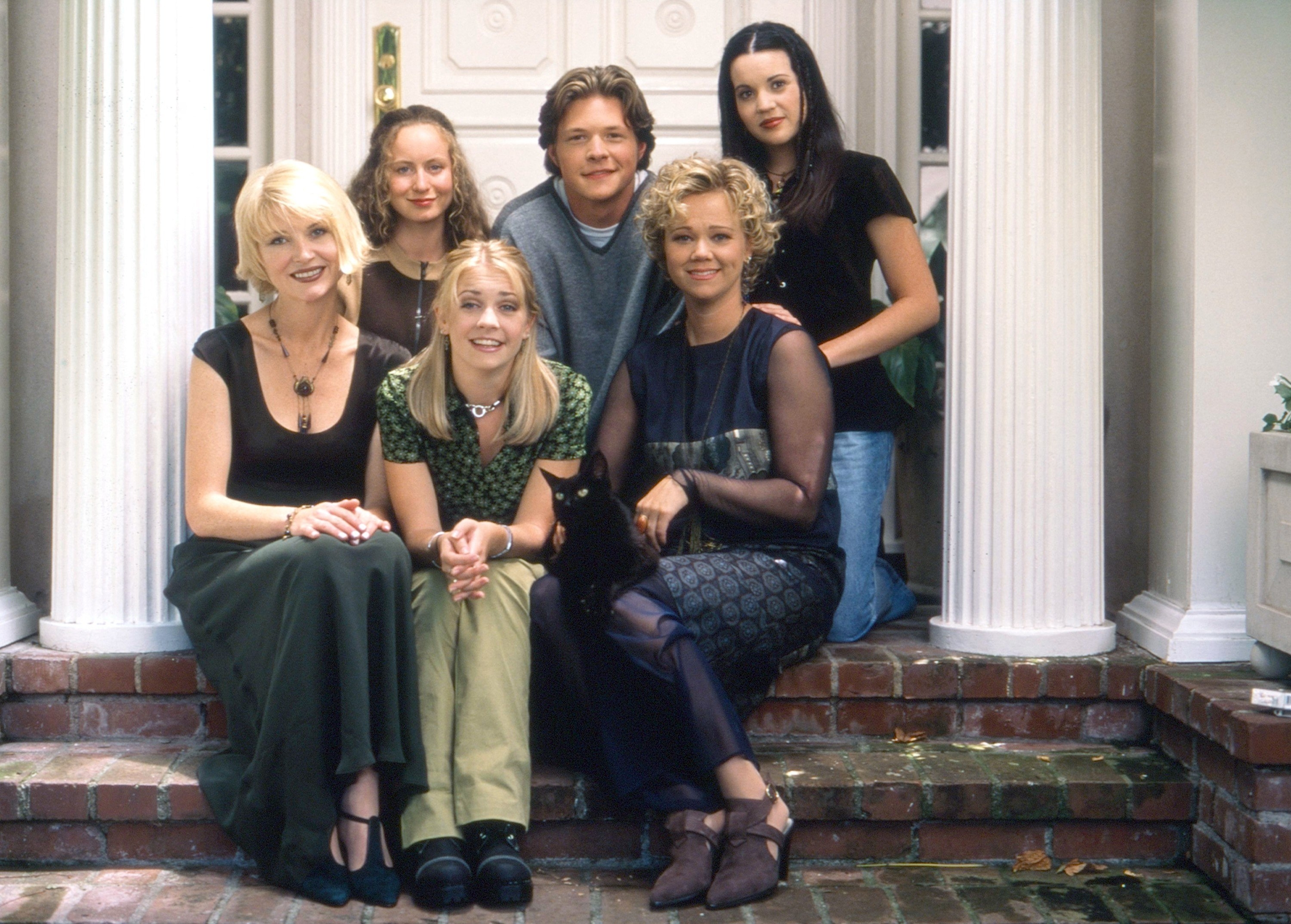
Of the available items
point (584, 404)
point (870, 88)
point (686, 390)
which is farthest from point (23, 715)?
point (870, 88)

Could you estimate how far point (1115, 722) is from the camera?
3205 millimetres

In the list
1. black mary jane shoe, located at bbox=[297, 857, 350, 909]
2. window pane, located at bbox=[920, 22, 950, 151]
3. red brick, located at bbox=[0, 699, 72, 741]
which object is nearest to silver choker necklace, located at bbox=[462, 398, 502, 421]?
black mary jane shoe, located at bbox=[297, 857, 350, 909]

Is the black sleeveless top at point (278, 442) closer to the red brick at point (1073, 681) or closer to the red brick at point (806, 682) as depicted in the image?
the red brick at point (806, 682)

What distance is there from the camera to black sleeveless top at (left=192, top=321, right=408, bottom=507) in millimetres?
3031

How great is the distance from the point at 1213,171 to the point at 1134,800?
59.5 inches

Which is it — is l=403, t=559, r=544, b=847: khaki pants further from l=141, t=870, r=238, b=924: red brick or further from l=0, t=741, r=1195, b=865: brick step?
l=141, t=870, r=238, b=924: red brick

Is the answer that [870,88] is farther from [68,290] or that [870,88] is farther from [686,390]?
[68,290]

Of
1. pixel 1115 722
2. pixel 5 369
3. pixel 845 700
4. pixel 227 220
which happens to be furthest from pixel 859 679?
pixel 227 220

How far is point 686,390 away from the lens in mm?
3143

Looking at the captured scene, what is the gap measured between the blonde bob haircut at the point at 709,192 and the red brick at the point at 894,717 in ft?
3.51

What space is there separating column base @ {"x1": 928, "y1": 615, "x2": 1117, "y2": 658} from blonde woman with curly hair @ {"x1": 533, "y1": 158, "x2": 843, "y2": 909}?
1.31ft

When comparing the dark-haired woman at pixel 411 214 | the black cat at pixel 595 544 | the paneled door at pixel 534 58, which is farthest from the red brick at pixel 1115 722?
the paneled door at pixel 534 58

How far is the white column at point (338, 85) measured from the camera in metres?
4.20

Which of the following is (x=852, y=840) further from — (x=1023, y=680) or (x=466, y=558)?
(x=466, y=558)
